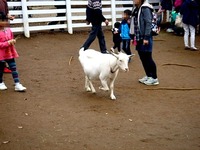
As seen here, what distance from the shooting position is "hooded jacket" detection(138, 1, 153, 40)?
732cm

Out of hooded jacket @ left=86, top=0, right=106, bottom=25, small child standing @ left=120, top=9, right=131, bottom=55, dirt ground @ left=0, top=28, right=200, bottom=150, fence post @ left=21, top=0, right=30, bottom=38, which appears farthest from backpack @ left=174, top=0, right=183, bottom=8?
fence post @ left=21, top=0, right=30, bottom=38

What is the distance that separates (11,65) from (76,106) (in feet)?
5.18

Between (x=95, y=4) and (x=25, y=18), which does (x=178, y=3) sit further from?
(x=25, y=18)

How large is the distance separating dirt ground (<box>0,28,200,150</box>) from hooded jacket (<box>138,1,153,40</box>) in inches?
44.8

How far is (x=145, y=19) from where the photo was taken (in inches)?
289

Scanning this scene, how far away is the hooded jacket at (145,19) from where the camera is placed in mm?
7316

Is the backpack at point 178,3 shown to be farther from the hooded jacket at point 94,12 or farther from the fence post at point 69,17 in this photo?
A: the hooded jacket at point 94,12

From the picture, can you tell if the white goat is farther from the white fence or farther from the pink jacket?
the white fence

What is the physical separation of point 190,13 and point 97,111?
21.2 feet

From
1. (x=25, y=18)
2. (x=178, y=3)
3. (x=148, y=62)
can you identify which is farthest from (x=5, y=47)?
(x=178, y=3)

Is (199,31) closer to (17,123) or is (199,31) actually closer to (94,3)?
(94,3)

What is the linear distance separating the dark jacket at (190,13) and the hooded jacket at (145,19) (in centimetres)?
444

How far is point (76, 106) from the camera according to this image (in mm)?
6465

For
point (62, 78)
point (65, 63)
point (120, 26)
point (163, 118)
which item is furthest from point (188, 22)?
point (163, 118)
